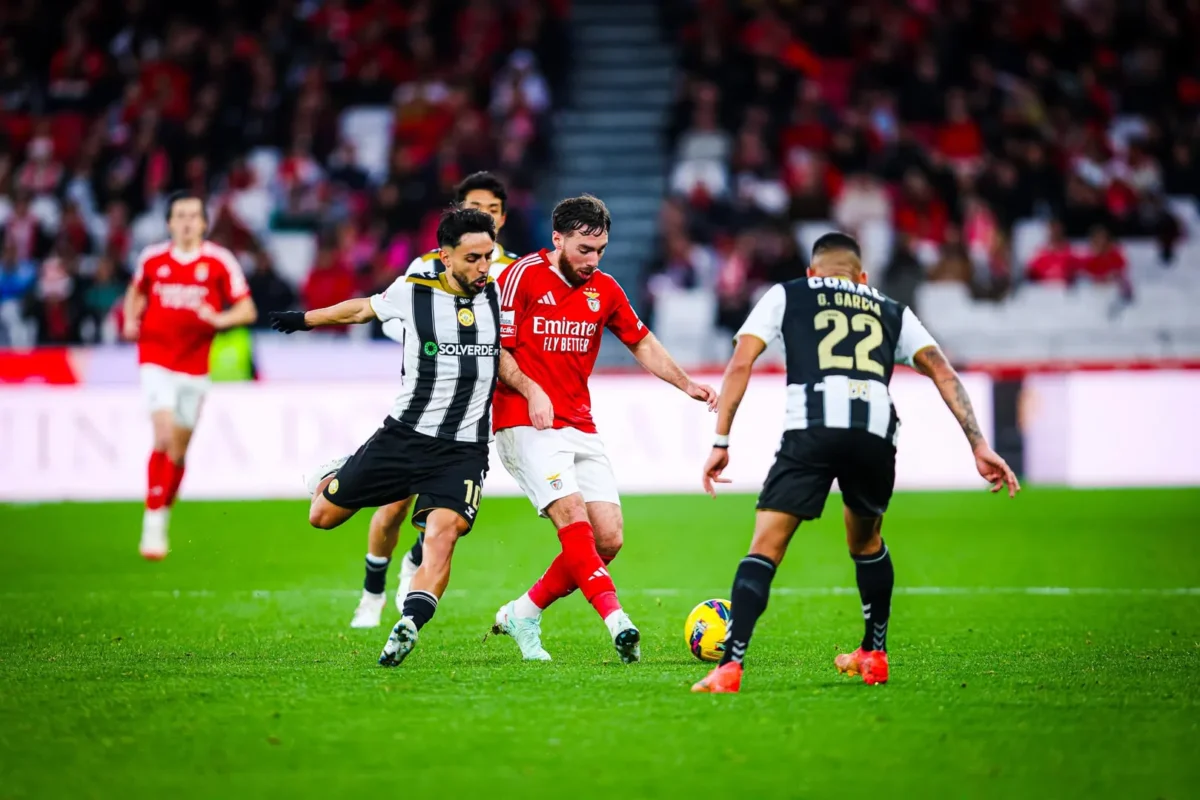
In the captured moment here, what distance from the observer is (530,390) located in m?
6.76

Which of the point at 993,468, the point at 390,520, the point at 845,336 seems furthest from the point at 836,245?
the point at 390,520

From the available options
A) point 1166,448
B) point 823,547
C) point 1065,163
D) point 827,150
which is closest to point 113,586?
point 823,547

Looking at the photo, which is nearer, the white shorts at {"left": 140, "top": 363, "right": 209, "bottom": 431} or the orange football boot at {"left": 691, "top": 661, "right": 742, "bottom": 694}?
the orange football boot at {"left": 691, "top": 661, "right": 742, "bottom": 694}

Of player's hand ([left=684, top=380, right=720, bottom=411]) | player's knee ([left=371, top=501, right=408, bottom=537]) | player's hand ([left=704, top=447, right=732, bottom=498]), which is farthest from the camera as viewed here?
player's knee ([left=371, top=501, right=408, bottom=537])

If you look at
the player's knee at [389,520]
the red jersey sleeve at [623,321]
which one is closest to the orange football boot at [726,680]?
the red jersey sleeve at [623,321]

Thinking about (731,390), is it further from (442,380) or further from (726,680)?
(442,380)

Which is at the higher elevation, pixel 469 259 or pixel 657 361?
pixel 469 259

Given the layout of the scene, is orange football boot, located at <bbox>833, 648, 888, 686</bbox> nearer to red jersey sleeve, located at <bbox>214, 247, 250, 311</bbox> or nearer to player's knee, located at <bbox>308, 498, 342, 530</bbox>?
player's knee, located at <bbox>308, 498, 342, 530</bbox>

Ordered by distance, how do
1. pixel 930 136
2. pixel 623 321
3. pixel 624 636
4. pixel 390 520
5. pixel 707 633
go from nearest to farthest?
1. pixel 624 636
2. pixel 707 633
3. pixel 623 321
4. pixel 390 520
5. pixel 930 136

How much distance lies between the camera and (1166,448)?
16.3 m

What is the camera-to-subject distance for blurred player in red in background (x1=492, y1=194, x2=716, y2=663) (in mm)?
6828

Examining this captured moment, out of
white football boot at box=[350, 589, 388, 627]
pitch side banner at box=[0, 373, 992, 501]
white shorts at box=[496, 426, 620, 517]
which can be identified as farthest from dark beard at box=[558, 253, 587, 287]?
pitch side banner at box=[0, 373, 992, 501]

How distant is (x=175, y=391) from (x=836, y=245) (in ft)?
20.5

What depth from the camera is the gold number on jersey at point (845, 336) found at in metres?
5.91
